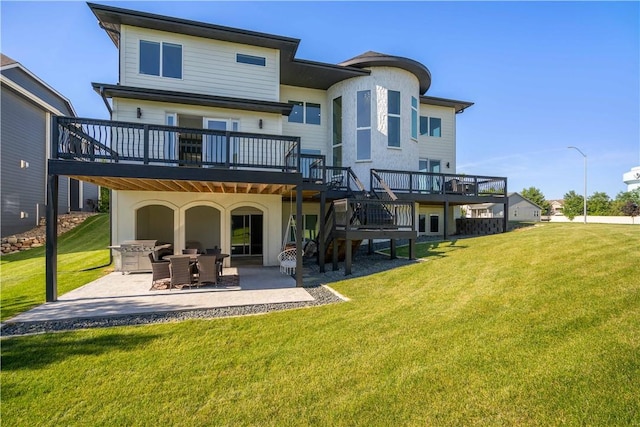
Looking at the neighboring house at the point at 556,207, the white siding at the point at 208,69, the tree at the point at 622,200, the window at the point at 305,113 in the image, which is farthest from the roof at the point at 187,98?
the neighboring house at the point at 556,207

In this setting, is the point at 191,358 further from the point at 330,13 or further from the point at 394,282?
the point at 330,13

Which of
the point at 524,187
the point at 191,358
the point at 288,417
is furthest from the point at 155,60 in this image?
the point at 524,187

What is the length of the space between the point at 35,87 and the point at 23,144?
4374 millimetres

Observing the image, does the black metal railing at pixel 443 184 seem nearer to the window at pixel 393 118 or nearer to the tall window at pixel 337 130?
the window at pixel 393 118

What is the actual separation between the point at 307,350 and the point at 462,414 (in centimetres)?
209

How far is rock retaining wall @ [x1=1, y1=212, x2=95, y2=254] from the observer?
14.0m

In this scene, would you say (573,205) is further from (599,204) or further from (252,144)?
(252,144)

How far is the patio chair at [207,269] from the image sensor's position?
7.72m

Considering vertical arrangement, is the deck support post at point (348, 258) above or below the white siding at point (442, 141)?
below

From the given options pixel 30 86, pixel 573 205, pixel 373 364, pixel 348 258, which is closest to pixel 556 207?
pixel 573 205

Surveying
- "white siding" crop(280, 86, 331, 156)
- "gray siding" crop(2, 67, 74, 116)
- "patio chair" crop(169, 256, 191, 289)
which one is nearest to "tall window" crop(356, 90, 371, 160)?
"white siding" crop(280, 86, 331, 156)

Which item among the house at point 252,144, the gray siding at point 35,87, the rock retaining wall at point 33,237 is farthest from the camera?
the gray siding at point 35,87

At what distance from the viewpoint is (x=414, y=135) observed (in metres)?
14.9

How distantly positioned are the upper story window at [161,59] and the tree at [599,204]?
60.8m
